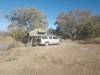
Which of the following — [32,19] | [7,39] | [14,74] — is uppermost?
[32,19]

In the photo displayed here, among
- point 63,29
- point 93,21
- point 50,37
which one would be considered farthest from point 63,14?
point 50,37

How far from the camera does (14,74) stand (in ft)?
36.0

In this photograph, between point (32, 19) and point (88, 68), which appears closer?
point (88, 68)

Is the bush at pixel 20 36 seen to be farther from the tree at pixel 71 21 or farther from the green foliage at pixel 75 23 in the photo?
the tree at pixel 71 21

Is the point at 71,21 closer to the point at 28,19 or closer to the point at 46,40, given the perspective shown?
the point at 28,19

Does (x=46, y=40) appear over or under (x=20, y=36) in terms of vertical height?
under

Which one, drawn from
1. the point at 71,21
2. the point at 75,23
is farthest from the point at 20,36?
the point at 75,23

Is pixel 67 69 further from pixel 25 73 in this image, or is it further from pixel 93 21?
pixel 93 21

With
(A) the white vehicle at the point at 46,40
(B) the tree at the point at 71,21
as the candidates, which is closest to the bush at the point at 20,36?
(A) the white vehicle at the point at 46,40

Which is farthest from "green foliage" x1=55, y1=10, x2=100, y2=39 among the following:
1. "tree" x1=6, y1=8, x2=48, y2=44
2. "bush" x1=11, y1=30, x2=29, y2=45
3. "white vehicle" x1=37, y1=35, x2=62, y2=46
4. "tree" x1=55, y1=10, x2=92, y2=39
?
"white vehicle" x1=37, y1=35, x2=62, y2=46

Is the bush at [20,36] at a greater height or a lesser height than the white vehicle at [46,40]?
greater

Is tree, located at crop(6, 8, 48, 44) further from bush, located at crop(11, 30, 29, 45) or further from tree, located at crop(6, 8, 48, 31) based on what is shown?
bush, located at crop(11, 30, 29, 45)

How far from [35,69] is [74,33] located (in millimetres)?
42718

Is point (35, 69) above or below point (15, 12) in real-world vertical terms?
below
